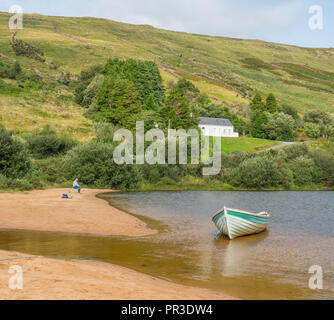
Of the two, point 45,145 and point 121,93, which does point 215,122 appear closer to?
point 121,93

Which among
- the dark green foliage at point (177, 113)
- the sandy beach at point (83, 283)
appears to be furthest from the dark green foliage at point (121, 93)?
the sandy beach at point (83, 283)

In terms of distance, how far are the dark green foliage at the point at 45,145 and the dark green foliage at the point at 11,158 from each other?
10940 millimetres

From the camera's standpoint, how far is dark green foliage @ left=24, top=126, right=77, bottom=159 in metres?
54.0

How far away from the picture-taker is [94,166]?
4834 centimetres

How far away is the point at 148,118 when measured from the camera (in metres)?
77.2

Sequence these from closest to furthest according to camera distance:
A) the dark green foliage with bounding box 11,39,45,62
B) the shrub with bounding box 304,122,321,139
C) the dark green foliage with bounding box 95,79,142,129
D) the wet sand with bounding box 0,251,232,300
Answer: the wet sand with bounding box 0,251,232,300
the dark green foliage with bounding box 95,79,142,129
the shrub with bounding box 304,122,321,139
the dark green foliage with bounding box 11,39,45,62

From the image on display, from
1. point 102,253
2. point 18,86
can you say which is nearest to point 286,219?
point 102,253

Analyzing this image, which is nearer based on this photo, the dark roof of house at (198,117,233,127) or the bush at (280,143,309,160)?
the bush at (280,143,309,160)

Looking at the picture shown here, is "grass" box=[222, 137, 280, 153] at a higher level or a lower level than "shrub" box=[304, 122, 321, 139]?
lower

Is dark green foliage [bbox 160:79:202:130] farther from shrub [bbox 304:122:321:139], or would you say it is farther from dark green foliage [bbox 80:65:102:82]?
shrub [bbox 304:122:321:139]

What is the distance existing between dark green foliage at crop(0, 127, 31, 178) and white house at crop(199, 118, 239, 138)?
66.4m

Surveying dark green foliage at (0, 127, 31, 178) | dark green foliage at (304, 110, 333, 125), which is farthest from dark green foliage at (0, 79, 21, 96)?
dark green foliage at (304, 110, 333, 125)

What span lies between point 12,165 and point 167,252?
28.5 meters

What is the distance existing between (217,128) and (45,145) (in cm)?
5876
